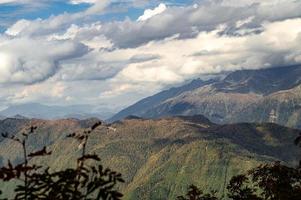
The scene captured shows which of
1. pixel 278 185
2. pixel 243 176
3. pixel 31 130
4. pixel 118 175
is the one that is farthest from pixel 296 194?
pixel 31 130

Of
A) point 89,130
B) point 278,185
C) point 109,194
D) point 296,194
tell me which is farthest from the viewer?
point 278,185

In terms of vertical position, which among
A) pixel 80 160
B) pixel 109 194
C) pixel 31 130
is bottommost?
pixel 109 194

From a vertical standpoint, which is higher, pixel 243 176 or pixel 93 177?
pixel 93 177

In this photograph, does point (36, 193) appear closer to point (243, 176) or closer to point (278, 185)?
point (278, 185)

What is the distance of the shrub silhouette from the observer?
15.1 meters

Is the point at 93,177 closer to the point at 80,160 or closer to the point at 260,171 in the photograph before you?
the point at 80,160

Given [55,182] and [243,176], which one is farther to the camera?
[243,176]

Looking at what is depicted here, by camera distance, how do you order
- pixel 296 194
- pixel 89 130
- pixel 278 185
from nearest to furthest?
pixel 89 130, pixel 296 194, pixel 278 185

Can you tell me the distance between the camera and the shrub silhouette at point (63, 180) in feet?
49.4

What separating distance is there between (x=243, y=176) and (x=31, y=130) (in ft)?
86.4

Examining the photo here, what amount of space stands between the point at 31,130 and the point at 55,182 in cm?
167

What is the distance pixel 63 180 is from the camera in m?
15.7

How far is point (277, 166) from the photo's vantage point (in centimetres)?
3675

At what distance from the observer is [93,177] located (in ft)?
51.9
